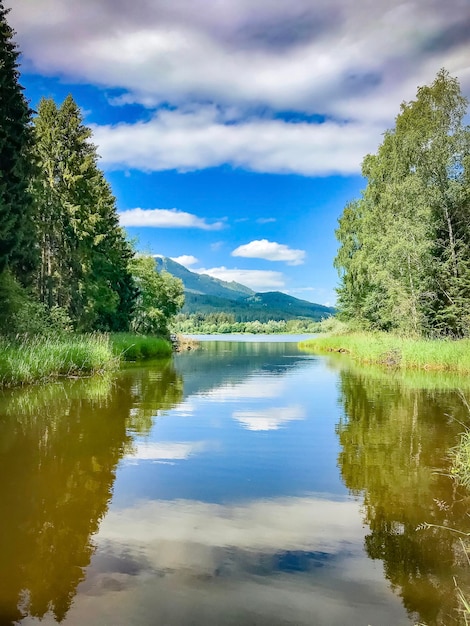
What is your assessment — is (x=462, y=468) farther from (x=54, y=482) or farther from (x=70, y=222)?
(x=70, y=222)

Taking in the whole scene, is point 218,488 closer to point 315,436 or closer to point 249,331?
point 315,436

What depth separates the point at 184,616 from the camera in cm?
397

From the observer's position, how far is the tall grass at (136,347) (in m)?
31.8

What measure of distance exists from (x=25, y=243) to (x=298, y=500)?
2092 cm

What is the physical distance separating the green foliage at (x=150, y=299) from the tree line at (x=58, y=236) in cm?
11

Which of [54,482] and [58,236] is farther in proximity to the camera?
[58,236]

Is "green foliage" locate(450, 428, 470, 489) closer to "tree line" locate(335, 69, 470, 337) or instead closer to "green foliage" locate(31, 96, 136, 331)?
"tree line" locate(335, 69, 470, 337)

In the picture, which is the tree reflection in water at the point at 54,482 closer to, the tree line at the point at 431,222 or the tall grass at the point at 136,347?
the tall grass at the point at 136,347

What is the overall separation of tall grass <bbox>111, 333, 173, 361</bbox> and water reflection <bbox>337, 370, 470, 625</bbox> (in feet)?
63.0

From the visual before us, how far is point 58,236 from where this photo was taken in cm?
3403

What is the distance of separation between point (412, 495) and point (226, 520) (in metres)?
2.70

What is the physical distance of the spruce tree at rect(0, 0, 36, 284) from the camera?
22.2 m

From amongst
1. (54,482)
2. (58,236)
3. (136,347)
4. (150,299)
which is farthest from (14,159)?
(150,299)

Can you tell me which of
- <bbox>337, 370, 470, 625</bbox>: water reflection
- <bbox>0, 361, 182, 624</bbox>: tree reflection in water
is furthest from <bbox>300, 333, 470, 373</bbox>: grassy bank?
<bbox>0, 361, 182, 624</bbox>: tree reflection in water
